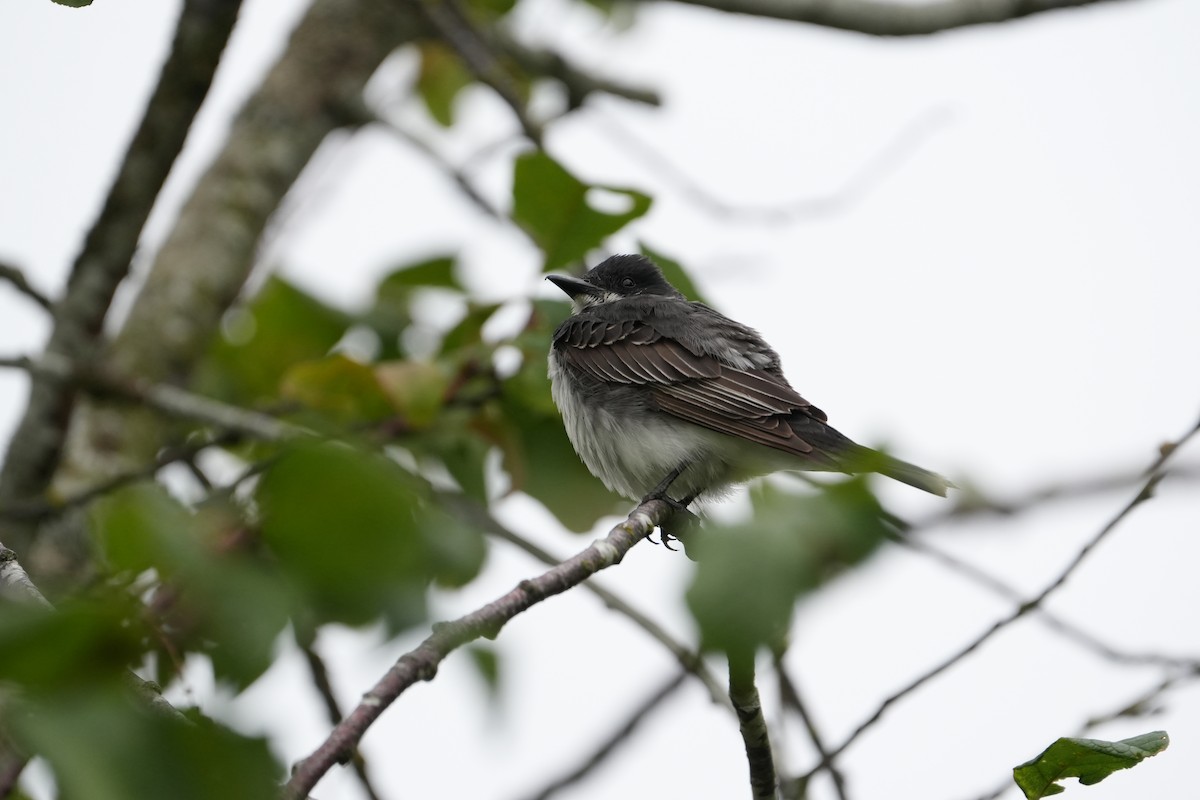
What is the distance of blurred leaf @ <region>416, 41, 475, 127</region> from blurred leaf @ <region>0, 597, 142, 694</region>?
19.4 ft

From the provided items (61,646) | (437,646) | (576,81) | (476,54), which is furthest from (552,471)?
(61,646)

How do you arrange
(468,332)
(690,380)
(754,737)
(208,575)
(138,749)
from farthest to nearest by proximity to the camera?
(690,380)
(468,332)
(754,737)
(208,575)
(138,749)

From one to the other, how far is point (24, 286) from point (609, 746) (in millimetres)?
2532

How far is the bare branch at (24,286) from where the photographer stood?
14.2ft

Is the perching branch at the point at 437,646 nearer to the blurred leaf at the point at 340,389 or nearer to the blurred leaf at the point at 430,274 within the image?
the blurred leaf at the point at 340,389

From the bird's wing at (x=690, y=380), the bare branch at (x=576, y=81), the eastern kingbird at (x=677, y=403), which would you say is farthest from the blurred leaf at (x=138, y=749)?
the bare branch at (x=576, y=81)

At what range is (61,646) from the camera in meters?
1.37

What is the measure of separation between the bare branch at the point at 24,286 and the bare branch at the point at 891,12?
2657mm

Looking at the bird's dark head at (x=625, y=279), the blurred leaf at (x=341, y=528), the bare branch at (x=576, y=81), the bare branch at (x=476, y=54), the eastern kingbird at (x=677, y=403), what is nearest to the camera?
the blurred leaf at (x=341, y=528)

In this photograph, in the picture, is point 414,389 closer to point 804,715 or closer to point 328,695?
point 328,695

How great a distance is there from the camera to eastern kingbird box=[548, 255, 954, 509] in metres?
4.50

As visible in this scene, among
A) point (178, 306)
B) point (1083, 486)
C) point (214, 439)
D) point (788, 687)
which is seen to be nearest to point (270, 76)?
point (178, 306)

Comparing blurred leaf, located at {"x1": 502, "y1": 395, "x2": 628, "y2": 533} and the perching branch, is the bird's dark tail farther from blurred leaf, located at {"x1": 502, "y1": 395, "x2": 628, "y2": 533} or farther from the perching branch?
blurred leaf, located at {"x1": 502, "y1": 395, "x2": 628, "y2": 533}

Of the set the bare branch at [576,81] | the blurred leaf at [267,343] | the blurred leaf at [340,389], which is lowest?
the blurred leaf at [340,389]
